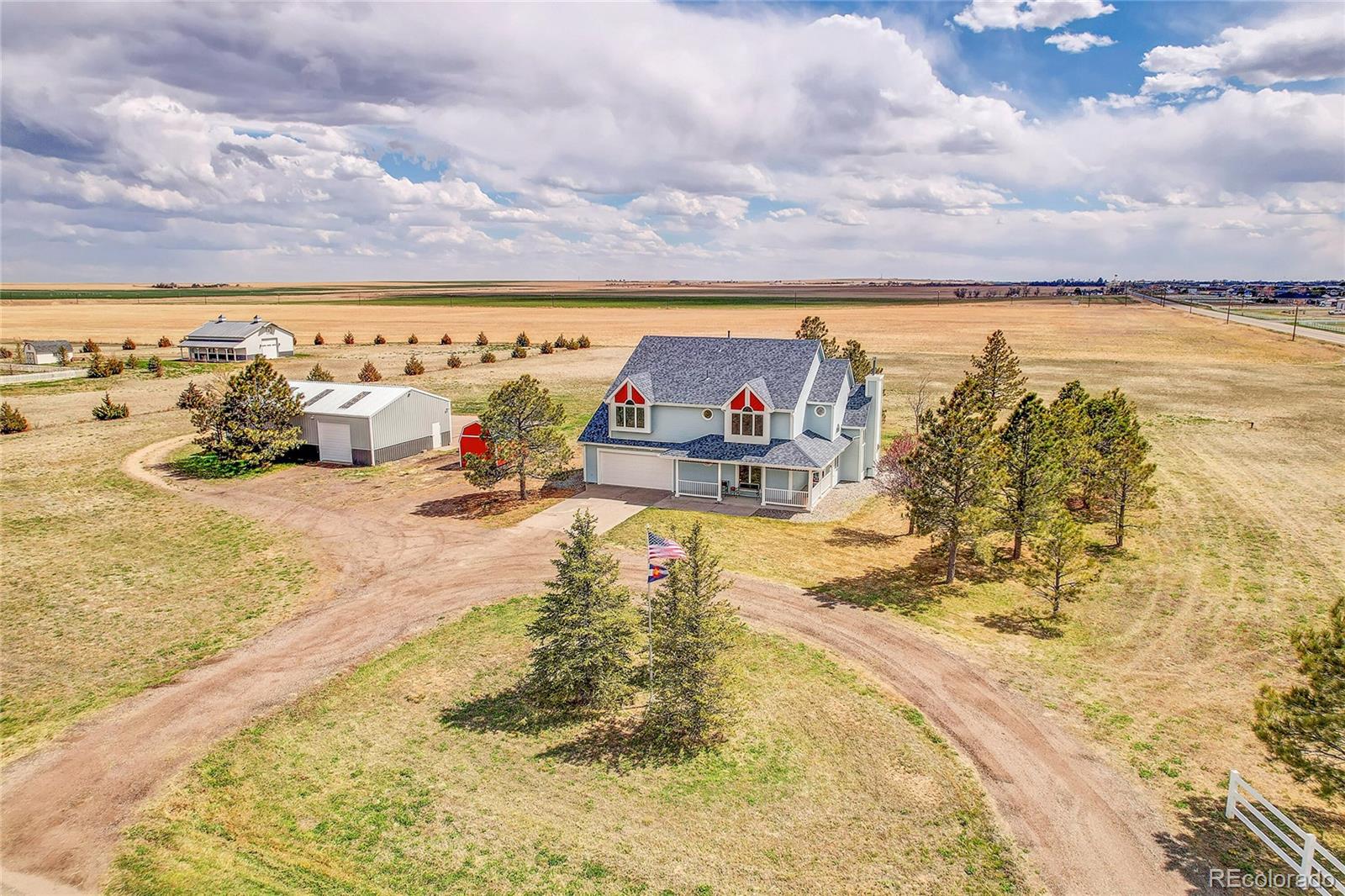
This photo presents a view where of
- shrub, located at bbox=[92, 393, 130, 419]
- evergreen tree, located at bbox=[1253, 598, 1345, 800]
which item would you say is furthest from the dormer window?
shrub, located at bbox=[92, 393, 130, 419]

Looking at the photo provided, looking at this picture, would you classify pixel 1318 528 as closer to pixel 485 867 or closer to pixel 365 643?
pixel 485 867

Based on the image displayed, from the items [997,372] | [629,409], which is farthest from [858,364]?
[629,409]

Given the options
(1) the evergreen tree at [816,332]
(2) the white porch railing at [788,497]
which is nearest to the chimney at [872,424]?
(2) the white porch railing at [788,497]

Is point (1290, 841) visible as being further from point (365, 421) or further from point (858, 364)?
point (365, 421)

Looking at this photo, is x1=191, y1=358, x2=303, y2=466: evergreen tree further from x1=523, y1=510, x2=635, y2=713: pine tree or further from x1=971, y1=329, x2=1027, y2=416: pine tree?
x1=971, y1=329, x2=1027, y2=416: pine tree

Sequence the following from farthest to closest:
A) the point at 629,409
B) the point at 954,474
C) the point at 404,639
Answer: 1. the point at 629,409
2. the point at 954,474
3. the point at 404,639

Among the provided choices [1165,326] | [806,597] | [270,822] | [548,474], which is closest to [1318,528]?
[806,597]

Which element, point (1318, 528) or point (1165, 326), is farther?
point (1165, 326)
